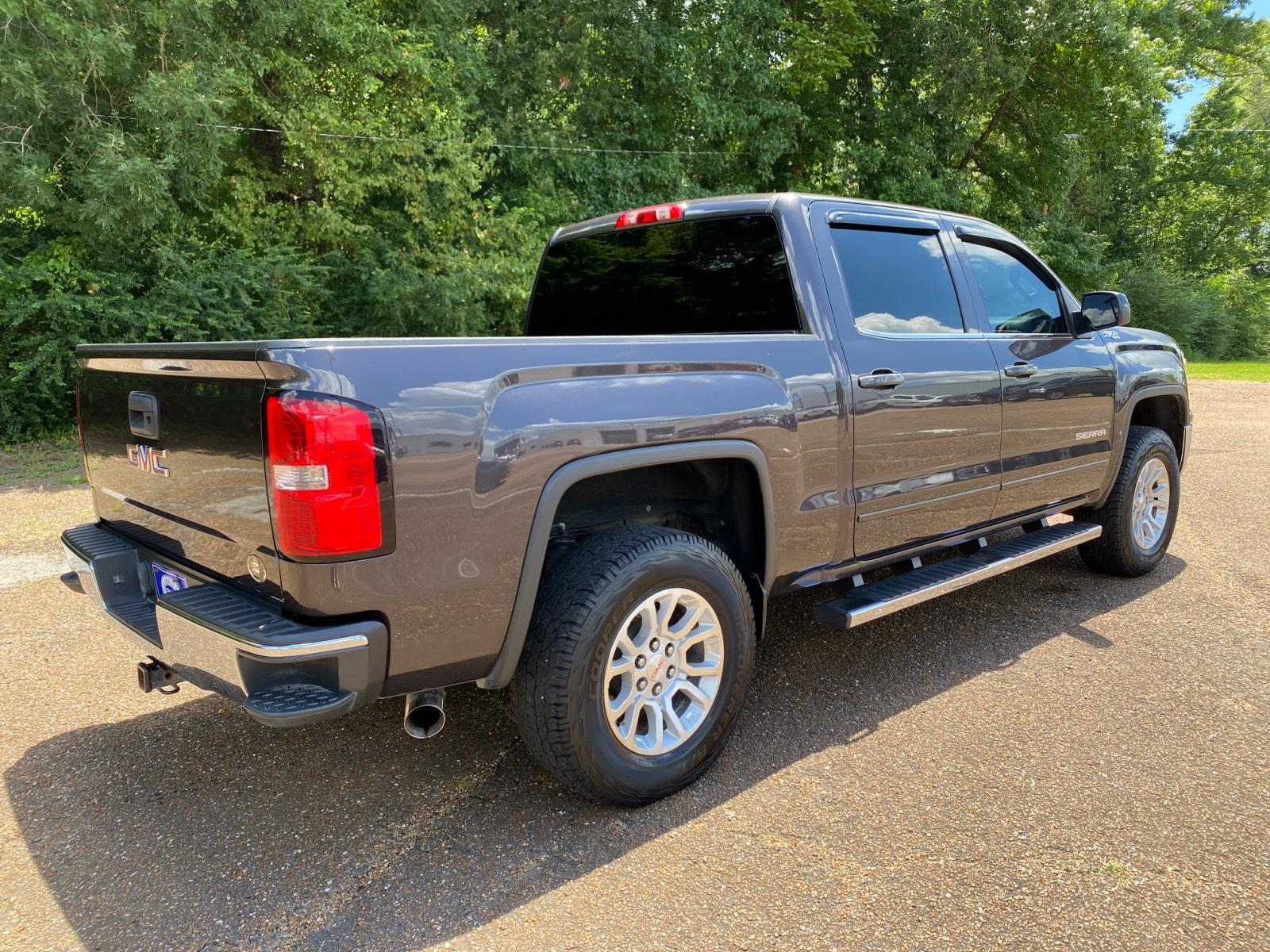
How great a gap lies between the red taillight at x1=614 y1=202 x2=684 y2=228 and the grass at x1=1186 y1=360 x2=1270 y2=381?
741 inches

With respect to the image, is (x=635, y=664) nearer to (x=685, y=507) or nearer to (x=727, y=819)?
(x=727, y=819)

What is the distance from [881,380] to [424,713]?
2.07 m

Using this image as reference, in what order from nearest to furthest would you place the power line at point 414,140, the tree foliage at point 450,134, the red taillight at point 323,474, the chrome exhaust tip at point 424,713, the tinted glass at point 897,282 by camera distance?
the red taillight at point 323,474
the chrome exhaust tip at point 424,713
the tinted glass at point 897,282
the tree foliage at point 450,134
the power line at point 414,140

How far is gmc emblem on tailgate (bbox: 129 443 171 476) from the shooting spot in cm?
273

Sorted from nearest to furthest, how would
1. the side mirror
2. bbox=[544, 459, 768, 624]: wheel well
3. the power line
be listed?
bbox=[544, 459, 768, 624]: wheel well → the side mirror → the power line

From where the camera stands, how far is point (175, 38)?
32.0ft

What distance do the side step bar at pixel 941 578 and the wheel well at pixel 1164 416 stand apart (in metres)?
1.11

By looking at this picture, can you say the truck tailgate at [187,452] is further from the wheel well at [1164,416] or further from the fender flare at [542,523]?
the wheel well at [1164,416]

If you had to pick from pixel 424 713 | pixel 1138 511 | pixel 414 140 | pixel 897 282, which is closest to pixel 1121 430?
pixel 1138 511

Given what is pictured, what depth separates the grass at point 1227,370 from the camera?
21.3m

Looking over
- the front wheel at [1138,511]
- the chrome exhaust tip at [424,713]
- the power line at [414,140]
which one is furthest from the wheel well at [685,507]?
Answer: the power line at [414,140]

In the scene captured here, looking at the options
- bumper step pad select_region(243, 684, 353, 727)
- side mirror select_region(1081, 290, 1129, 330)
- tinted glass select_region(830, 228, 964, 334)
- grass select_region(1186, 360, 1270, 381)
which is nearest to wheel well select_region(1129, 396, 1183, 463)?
side mirror select_region(1081, 290, 1129, 330)

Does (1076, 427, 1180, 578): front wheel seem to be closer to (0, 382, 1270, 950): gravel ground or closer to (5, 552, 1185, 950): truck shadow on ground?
(0, 382, 1270, 950): gravel ground

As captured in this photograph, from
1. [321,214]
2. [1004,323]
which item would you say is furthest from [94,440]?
[321,214]
